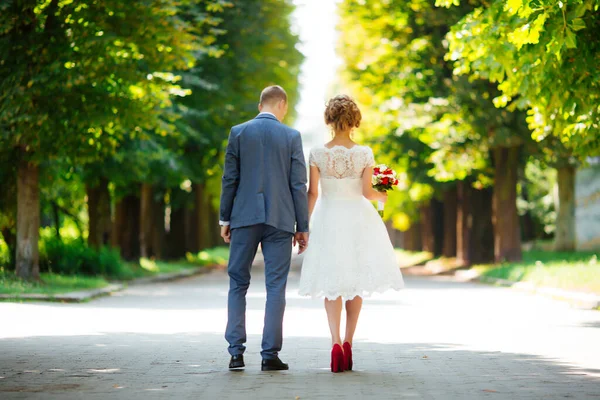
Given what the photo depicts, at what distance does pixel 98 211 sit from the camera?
100ft

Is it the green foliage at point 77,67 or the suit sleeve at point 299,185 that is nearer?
the suit sleeve at point 299,185

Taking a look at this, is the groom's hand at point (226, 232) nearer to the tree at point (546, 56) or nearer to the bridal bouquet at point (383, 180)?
the bridal bouquet at point (383, 180)

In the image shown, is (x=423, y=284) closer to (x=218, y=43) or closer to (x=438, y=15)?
(x=438, y=15)

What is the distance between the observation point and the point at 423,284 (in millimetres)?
28406

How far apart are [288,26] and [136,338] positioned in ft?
104

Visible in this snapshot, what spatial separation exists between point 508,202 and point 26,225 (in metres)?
15.8

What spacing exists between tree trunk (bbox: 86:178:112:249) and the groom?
21141 millimetres

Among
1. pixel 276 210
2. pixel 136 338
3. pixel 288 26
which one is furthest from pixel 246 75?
pixel 276 210

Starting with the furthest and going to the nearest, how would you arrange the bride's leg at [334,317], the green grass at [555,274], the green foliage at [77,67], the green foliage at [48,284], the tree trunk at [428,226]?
the tree trunk at [428,226], the green grass at [555,274], the green foliage at [48,284], the green foliage at [77,67], the bride's leg at [334,317]

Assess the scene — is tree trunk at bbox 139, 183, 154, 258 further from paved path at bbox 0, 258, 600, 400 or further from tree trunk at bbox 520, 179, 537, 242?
tree trunk at bbox 520, 179, 537, 242

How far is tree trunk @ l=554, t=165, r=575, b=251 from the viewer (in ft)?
134

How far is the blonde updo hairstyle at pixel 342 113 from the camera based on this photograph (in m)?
9.67

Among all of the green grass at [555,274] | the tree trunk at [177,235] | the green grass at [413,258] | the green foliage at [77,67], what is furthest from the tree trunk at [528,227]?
the green foliage at [77,67]

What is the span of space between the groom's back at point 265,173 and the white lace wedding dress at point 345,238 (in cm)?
44
